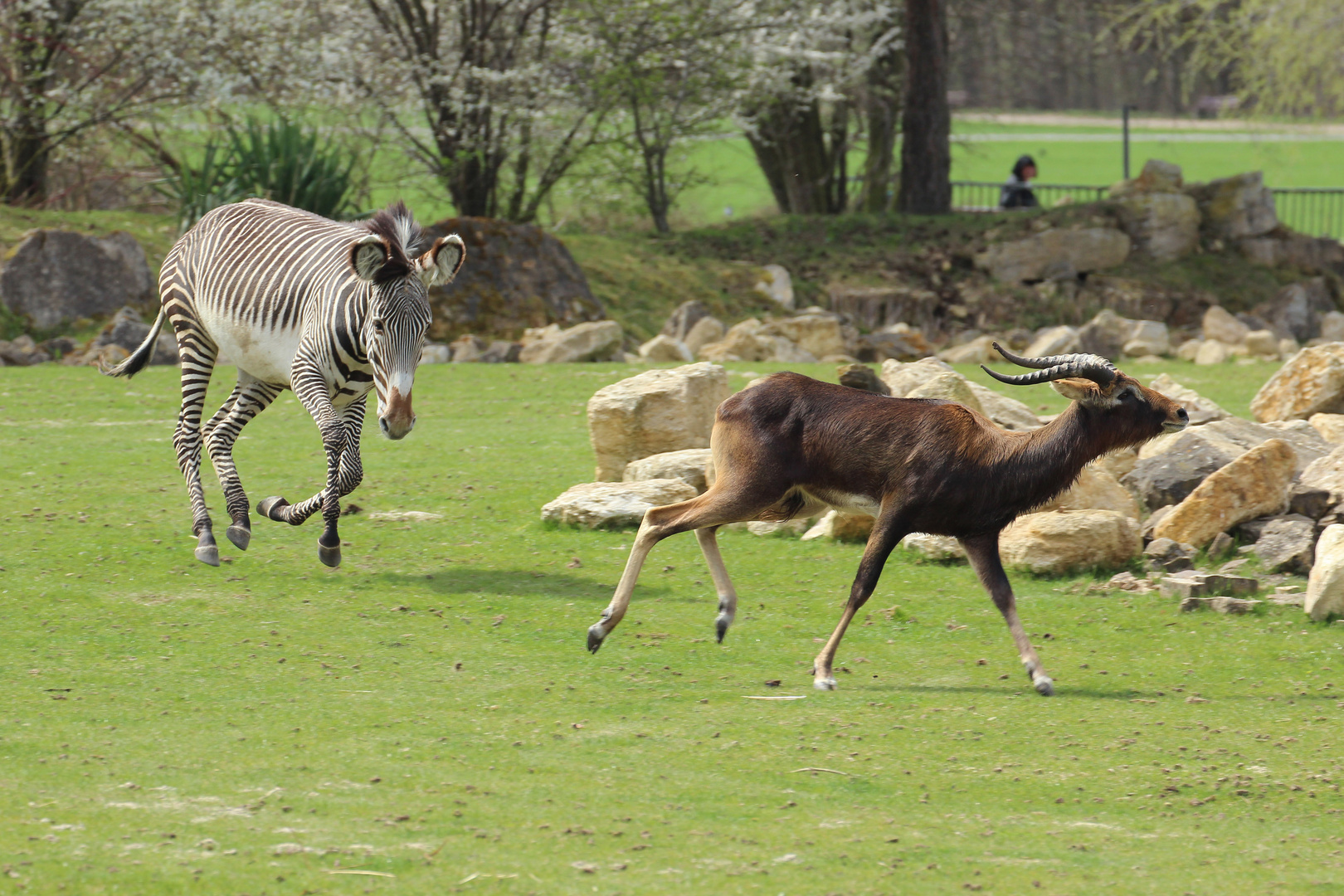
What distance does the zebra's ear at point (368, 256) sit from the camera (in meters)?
8.33

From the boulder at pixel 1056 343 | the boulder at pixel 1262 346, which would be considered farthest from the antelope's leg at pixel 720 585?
the boulder at pixel 1262 346

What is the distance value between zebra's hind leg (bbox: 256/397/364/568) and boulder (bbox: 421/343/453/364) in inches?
349

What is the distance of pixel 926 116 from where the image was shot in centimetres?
2612

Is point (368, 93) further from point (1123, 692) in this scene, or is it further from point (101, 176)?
point (1123, 692)

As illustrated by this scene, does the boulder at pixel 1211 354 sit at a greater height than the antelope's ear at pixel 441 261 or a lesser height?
lesser

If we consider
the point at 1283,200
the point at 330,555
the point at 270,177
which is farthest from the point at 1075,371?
the point at 1283,200

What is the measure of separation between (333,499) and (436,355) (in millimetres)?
9678

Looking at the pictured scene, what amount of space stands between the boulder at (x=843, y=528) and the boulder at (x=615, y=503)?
883 millimetres

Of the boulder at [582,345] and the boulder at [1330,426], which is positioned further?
the boulder at [582,345]

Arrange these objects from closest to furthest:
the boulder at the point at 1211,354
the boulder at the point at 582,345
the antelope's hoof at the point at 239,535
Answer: the antelope's hoof at the point at 239,535 → the boulder at the point at 582,345 → the boulder at the point at 1211,354

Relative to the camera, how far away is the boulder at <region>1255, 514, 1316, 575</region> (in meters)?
9.22

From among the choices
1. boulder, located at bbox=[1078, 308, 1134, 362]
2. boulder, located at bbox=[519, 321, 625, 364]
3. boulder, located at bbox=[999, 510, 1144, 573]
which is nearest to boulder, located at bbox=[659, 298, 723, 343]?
boulder, located at bbox=[519, 321, 625, 364]

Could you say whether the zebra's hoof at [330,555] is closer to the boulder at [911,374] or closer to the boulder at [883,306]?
the boulder at [911,374]

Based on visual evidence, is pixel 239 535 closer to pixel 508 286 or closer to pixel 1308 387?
pixel 1308 387
